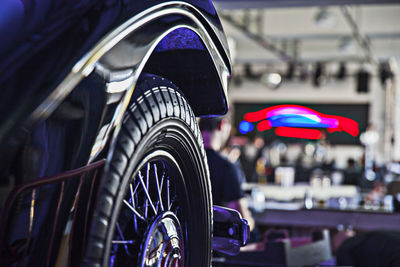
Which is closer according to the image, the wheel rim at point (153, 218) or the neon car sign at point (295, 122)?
the wheel rim at point (153, 218)

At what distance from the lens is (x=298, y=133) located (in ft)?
56.3

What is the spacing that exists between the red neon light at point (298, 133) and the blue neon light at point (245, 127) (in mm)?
890

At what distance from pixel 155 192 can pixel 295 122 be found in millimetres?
16247

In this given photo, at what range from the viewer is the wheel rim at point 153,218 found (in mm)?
591

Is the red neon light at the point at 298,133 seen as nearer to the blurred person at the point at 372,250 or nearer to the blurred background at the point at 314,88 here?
the blurred background at the point at 314,88

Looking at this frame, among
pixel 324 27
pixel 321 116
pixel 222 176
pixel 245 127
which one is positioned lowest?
pixel 222 176

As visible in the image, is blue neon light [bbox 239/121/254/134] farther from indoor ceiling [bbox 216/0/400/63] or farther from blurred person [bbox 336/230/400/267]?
blurred person [bbox 336/230/400/267]

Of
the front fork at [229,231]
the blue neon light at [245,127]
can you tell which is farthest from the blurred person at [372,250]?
the blue neon light at [245,127]

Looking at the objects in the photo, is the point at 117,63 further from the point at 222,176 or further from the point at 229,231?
the point at 222,176

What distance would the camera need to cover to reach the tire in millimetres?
490

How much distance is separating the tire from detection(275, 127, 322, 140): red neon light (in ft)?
54.7

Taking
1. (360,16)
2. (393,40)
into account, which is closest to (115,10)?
(360,16)

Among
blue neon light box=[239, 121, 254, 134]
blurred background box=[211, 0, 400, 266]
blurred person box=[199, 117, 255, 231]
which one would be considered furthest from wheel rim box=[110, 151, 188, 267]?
blue neon light box=[239, 121, 254, 134]

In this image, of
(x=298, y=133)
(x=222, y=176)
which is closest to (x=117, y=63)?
(x=222, y=176)
